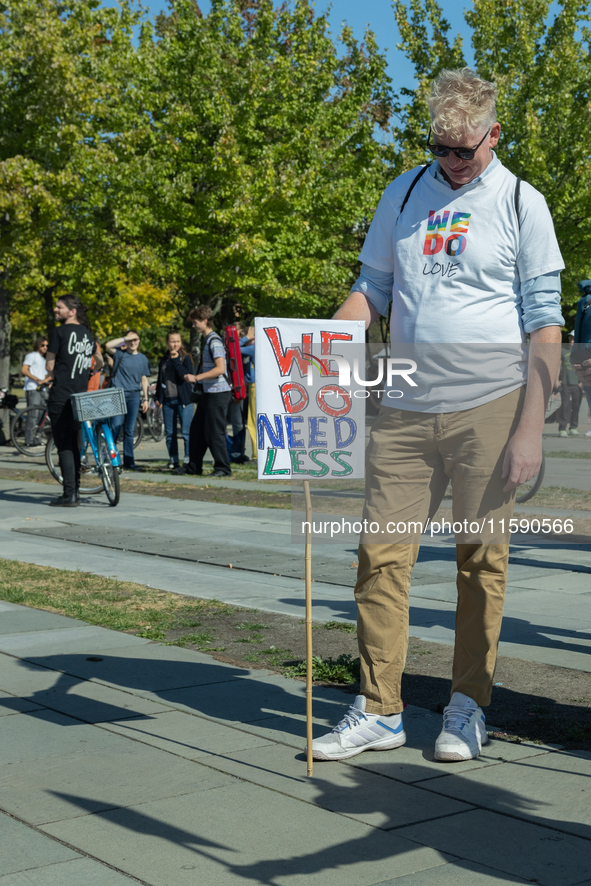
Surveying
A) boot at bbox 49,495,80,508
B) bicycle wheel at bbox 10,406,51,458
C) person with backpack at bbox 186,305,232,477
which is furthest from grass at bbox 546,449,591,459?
bicycle wheel at bbox 10,406,51,458

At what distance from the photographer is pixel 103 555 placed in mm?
7801

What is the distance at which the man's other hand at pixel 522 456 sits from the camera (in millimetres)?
3311

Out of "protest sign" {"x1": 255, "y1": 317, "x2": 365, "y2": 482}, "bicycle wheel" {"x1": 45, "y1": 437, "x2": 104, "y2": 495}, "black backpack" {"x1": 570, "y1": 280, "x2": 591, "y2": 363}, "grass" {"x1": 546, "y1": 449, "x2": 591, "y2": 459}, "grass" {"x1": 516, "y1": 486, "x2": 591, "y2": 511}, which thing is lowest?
"bicycle wheel" {"x1": 45, "y1": 437, "x2": 104, "y2": 495}

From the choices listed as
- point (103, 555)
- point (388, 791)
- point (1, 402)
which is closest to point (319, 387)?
point (388, 791)

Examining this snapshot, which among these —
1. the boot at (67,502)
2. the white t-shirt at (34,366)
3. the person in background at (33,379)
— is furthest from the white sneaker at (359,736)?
the white t-shirt at (34,366)

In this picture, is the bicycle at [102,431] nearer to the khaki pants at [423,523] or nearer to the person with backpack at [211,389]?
the person with backpack at [211,389]

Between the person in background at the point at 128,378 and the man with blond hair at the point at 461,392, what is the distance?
11.0 meters

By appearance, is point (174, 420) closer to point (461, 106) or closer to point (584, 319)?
point (584, 319)

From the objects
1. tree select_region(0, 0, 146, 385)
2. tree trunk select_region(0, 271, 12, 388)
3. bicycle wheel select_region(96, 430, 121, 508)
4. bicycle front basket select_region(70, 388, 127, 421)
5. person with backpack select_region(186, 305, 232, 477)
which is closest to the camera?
bicycle front basket select_region(70, 388, 127, 421)

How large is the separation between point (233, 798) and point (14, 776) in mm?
755

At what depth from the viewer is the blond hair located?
3266 millimetres

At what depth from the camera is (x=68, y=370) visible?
34.0ft

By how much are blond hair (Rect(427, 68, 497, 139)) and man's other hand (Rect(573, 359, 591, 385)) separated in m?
1.25

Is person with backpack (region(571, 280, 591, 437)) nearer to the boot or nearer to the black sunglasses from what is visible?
the black sunglasses
